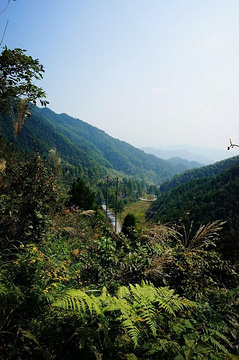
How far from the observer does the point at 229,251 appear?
4.07 meters

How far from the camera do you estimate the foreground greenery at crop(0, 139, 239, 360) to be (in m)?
1.52

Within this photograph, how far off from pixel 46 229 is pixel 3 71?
3919mm

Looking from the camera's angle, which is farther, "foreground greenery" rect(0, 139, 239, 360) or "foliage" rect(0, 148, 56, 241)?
"foliage" rect(0, 148, 56, 241)

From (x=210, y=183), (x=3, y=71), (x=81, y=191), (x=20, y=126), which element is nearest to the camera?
(x=20, y=126)

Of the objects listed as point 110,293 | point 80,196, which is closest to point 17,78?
point 110,293

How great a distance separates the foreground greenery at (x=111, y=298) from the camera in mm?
1524

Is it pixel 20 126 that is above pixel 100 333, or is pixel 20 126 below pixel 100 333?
above

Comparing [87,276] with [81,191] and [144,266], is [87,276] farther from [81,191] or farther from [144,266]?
[81,191]

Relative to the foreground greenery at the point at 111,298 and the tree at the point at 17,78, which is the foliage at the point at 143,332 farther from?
the tree at the point at 17,78

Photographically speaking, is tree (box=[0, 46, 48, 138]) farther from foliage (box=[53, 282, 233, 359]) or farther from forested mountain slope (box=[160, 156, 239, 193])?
forested mountain slope (box=[160, 156, 239, 193])

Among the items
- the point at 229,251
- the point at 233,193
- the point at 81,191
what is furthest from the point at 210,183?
the point at 229,251

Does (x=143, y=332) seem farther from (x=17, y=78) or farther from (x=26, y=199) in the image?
(x=17, y=78)

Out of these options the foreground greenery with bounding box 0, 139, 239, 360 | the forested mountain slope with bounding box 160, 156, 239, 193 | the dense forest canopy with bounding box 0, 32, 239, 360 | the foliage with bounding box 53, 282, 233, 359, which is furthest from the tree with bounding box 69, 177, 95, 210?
the forested mountain slope with bounding box 160, 156, 239, 193

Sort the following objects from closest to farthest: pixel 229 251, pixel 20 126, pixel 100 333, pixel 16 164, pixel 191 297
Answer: pixel 100 333 → pixel 191 297 → pixel 20 126 → pixel 229 251 → pixel 16 164
